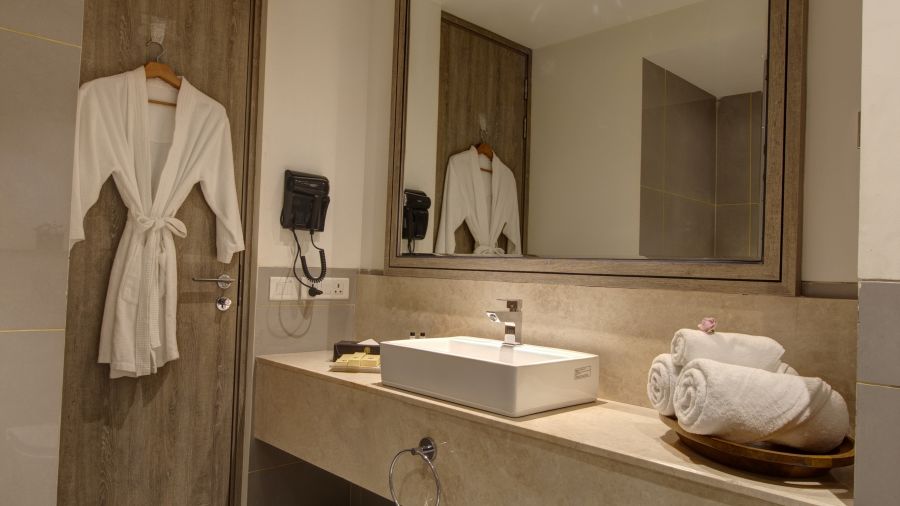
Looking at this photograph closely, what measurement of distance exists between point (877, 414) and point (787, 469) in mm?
231

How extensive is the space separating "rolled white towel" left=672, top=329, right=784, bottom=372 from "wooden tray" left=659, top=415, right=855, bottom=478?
18cm

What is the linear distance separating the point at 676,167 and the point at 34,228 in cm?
162

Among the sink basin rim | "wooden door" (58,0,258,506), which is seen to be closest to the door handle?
"wooden door" (58,0,258,506)

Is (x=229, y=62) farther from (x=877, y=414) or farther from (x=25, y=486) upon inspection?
(x=877, y=414)

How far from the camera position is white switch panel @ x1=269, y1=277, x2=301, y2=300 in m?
2.30

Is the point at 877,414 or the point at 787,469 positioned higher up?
the point at 877,414

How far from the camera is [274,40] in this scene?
2.32 metres

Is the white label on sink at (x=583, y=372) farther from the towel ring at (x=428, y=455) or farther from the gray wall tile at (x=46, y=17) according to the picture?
the gray wall tile at (x=46, y=17)

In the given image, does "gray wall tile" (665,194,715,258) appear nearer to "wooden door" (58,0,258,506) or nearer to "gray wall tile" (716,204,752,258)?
"gray wall tile" (716,204,752,258)

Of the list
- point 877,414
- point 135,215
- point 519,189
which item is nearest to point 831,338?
point 877,414

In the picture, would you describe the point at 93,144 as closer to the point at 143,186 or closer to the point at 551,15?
the point at 143,186

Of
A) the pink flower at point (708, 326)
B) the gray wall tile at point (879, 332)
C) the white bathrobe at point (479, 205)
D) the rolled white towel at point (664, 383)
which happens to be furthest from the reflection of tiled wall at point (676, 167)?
the gray wall tile at point (879, 332)

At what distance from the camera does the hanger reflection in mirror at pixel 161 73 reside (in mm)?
2076

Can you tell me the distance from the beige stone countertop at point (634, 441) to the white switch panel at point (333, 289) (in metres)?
0.55
